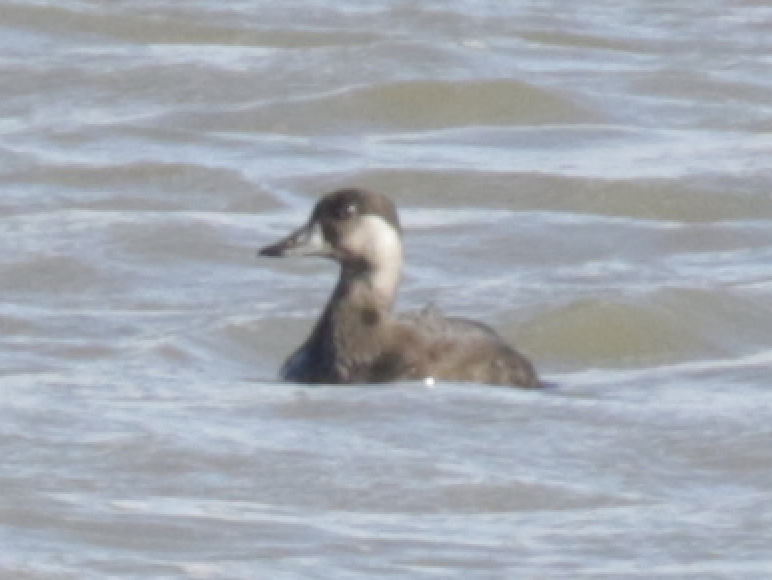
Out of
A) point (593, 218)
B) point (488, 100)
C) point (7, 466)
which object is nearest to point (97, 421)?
point (7, 466)

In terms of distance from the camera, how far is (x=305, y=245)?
12.1 metres

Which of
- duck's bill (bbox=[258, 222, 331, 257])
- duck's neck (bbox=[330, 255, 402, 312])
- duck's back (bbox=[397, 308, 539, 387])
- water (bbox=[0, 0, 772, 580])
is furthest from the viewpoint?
duck's bill (bbox=[258, 222, 331, 257])

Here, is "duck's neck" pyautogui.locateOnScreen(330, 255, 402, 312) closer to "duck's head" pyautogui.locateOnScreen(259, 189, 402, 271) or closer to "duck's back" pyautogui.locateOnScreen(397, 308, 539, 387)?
"duck's head" pyautogui.locateOnScreen(259, 189, 402, 271)

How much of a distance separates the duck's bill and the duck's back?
1.79ft

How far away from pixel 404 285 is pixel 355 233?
77.6 inches

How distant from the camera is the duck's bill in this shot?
12.1 meters

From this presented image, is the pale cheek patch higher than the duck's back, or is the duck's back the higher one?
the pale cheek patch

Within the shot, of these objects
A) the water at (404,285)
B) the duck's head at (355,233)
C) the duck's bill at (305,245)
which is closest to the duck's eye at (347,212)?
the duck's head at (355,233)

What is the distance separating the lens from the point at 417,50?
19109 millimetres

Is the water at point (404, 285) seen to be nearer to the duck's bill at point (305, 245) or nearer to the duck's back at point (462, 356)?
the duck's back at point (462, 356)

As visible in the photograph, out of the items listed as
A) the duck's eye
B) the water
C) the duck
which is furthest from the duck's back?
the duck's eye

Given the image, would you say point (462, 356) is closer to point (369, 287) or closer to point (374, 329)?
point (374, 329)

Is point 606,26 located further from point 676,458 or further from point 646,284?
point 676,458

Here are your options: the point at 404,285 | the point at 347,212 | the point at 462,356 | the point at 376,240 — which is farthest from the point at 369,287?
the point at 404,285
